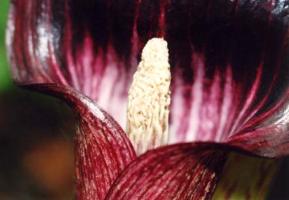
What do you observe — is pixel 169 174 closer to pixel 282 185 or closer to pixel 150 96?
pixel 150 96

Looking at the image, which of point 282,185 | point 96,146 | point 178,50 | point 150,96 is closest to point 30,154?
point 282,185

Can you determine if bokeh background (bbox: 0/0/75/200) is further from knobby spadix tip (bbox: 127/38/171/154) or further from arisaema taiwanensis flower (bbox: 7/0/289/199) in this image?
knobby spadix tip (bbox: 127/38/171/154)

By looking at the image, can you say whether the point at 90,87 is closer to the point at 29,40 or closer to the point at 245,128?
the point at 29,40

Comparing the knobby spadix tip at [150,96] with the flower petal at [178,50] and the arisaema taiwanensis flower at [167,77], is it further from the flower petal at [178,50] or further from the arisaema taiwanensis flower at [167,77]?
the flower petal at [178,50]

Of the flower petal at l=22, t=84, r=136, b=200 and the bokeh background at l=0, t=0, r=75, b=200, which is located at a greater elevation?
the flower petal at l=22, t=84, r=136, b=200

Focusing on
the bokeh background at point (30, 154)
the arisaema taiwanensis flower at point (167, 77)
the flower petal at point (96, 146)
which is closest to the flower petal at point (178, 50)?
the arisaema taiwanensis flower at point (167, 77)

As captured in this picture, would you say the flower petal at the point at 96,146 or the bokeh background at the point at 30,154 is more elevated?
the flower petal at the point at 96,146

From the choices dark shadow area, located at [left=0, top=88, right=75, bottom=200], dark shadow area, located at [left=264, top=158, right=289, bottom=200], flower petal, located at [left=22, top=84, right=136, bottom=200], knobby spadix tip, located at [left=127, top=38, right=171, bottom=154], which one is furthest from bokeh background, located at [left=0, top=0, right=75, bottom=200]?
flower petal, located at [left=22, top=84, right=136, bottom=200]
